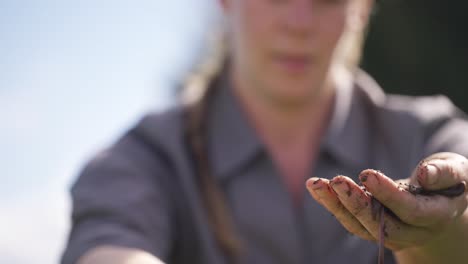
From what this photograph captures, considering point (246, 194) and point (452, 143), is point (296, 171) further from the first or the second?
point (452, 143)

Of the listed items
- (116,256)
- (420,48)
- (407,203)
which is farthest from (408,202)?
(420,48)

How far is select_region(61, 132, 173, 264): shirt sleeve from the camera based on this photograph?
127cm

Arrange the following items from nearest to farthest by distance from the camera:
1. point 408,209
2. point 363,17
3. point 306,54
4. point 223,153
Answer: point 408,209, point 306,54, point 223,153, point 363,17

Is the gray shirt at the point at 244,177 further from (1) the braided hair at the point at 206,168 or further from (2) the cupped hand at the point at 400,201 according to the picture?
(2) the cupped hand at the point at 400,201

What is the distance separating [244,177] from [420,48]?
1592mm

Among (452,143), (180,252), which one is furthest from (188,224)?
(452,143)

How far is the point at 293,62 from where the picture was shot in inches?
59.2

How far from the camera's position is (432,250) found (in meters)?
0.86

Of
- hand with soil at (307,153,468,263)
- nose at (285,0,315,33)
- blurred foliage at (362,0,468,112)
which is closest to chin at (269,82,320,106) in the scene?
Answer: nose at (285,0,315,33)

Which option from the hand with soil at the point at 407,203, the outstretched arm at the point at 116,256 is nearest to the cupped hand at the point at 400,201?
the hand with soil at the point at 407,203

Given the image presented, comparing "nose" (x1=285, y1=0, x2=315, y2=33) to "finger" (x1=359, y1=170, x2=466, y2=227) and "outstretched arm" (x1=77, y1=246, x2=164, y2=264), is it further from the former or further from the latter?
"finger" (x1=359, y1=170, x2=466, y2=227)

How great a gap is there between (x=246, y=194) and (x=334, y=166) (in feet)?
0.69

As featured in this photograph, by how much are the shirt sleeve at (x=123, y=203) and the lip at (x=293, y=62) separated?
1.06 ft

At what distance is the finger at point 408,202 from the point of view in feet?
2.44
